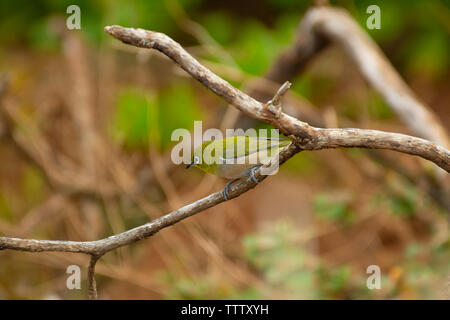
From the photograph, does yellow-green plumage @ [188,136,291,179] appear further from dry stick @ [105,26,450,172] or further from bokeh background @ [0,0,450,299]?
bokeh background @ [0,0,450,299]

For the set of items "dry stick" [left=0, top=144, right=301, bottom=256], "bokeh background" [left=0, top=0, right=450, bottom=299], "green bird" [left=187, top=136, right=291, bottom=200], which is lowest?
"dry stick" [left=0, top=144, right=301, bottom=256]

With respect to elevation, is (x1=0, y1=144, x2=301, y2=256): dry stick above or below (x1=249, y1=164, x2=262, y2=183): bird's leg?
below

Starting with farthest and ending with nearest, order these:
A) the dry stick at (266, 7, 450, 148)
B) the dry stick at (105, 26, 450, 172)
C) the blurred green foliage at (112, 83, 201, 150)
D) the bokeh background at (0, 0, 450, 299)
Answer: the blurred green foliage at (112, 83, 201, 150) → the bokeh background at (0, 0, 450, 299) → the dry stick at (266, 7, 450, 148) → the dry stick at (105, 26, 450, 172)

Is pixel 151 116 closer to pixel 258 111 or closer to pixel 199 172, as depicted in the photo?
pixel 199 172

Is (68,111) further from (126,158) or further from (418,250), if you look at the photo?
(418,250)

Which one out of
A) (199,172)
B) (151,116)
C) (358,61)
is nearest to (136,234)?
(358,61)

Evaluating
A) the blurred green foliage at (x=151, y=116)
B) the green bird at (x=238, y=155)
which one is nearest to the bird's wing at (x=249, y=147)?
the green bird at (x=238, y=155)

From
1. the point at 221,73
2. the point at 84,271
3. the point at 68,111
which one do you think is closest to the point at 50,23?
the point at 68,111

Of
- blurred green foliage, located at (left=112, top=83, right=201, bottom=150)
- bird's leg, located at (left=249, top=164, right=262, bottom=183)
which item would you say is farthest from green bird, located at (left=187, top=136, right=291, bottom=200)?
blurred green foliage, located at (left=112, top=83, right=201, bottom=150)
